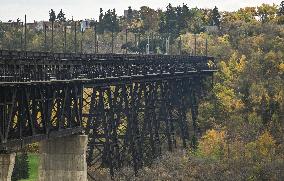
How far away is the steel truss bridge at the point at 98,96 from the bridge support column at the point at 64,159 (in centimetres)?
85

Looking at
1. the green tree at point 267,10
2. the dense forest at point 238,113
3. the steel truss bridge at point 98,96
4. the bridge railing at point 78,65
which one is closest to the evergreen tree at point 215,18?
the green tree at point 267,10

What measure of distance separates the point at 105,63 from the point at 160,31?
8603 cm

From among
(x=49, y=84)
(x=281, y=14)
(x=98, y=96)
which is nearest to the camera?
(x=49, y=84)

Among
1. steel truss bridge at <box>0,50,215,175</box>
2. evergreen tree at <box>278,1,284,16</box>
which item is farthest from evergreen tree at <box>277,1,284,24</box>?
steel truss bridge at <box>0,50,215,175</box>

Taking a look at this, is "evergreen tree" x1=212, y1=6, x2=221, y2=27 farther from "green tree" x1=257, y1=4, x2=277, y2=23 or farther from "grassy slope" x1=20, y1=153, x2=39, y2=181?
"grassy slope" x1=20, y1=153, x2=39, y2=181

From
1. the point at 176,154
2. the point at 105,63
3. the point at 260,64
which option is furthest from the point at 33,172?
the point at 260,64

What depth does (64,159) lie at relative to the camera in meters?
38.2

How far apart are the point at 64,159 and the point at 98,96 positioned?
8.08 meters

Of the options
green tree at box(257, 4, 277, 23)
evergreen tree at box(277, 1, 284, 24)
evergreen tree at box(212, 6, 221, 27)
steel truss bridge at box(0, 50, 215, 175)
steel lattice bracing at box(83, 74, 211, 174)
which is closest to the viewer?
steel truss bridge at box(0, 50, 215, 175)

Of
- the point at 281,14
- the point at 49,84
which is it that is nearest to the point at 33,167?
the point at 49,84

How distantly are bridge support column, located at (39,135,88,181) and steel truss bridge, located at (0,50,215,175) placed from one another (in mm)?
849

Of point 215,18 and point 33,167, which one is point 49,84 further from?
point 215,18

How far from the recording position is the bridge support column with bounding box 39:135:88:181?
1495 inches

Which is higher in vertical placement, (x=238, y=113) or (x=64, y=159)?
(x=64, y=159)
